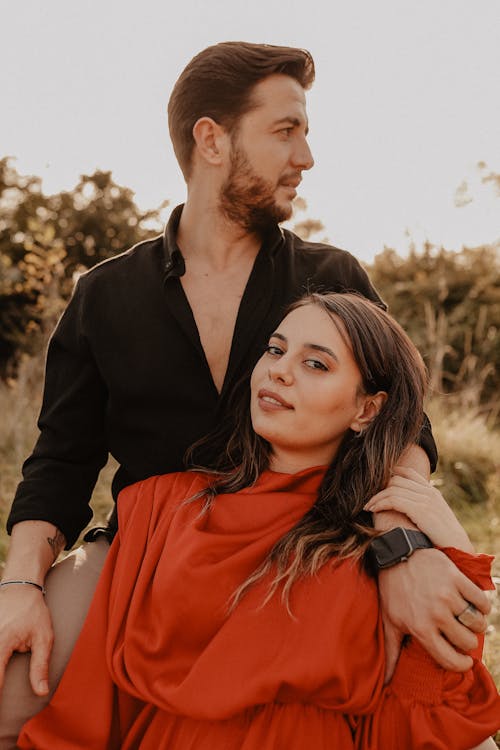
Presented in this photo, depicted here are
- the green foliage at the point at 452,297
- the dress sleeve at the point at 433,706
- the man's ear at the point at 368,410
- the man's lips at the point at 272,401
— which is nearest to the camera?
the dress sleeve at the point at 433,706

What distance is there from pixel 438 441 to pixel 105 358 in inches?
160

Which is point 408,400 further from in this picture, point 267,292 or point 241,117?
point 241,117

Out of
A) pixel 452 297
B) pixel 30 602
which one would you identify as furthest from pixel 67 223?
pixel 30 602

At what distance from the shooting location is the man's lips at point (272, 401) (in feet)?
7.48

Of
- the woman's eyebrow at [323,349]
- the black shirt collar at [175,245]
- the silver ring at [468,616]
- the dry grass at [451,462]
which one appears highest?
the black shirt collar at [175,245]

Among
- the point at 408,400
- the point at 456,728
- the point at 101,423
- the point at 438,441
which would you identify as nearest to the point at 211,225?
the point at 101,423

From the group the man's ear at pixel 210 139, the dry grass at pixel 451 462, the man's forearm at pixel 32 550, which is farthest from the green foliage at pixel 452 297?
the man's forearm at pixel 32 550

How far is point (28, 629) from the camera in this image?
2.29 m

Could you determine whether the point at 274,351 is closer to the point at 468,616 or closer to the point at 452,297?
the point at 468,616

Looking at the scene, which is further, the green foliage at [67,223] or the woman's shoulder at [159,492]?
the green foliage at [67,223]

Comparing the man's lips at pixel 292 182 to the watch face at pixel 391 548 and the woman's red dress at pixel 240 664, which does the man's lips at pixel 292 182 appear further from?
the watch face at pixel 391 548

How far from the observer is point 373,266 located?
36.8ft

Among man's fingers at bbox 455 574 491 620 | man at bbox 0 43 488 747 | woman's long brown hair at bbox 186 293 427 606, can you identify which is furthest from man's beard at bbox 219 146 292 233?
man's fingers at bbox 455 574 491 620

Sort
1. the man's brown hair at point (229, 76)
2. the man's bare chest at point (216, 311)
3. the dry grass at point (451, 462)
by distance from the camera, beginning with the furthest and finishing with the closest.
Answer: the dry grass at point (451, 462) → the man's brown hair at point (229, 76) → the man's bare chest at point (216, 311)
